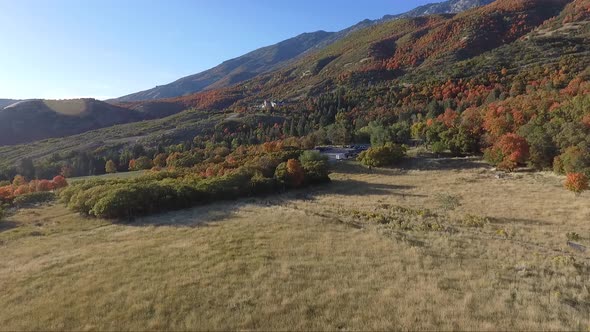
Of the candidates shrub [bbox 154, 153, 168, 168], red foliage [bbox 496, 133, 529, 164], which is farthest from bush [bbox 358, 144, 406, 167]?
shrub [bbox 154, 153, 168, 168]

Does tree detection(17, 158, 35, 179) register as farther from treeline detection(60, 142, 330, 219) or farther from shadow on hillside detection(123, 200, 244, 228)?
shadow on hillside detection(123, 200, 244, 228)

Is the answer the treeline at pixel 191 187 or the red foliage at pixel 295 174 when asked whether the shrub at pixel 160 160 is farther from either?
the red foliage at pixel 295 174

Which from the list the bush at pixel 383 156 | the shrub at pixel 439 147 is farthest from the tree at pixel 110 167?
the shrub at pixel 439 147

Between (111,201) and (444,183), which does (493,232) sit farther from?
(111,201)

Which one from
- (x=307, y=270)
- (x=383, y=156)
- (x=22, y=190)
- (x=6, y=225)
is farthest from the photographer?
(x=383, y=156)

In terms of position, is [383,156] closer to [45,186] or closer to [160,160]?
[160,160]

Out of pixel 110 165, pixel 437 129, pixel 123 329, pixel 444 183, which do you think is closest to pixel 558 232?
pixel 444 183

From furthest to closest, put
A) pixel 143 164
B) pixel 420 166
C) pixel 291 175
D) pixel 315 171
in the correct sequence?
pixel 143 164, pixel 420 166, pixel 315 171, pixel 291 175

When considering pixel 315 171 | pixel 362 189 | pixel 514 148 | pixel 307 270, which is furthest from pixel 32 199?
pixel 514 148
